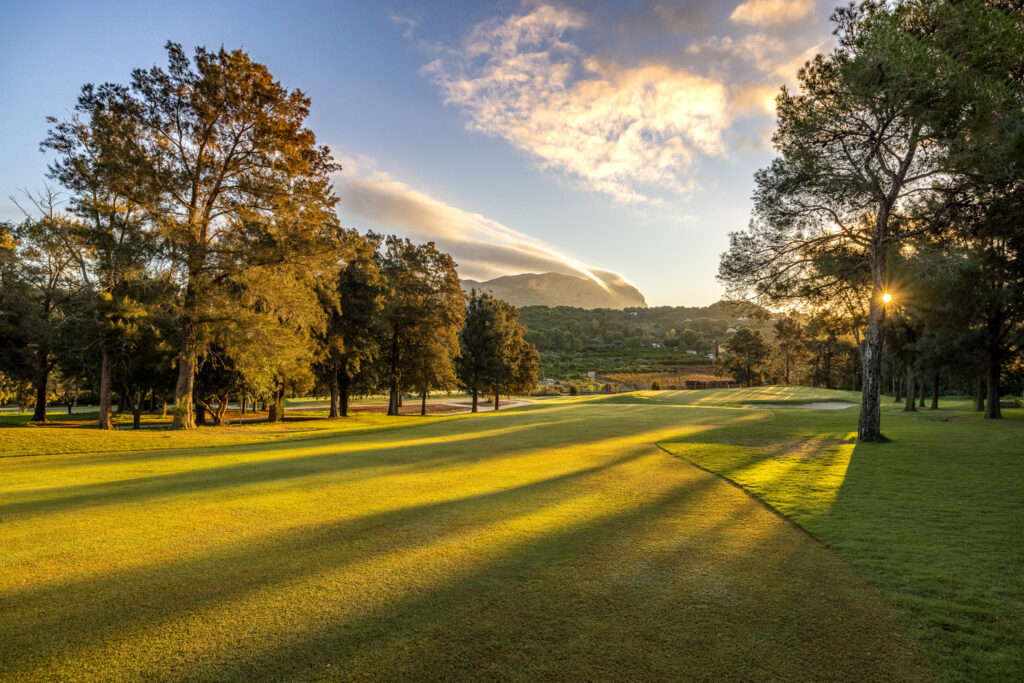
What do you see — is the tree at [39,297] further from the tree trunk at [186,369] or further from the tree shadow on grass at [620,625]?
the tree shadow on grass at [620,625]

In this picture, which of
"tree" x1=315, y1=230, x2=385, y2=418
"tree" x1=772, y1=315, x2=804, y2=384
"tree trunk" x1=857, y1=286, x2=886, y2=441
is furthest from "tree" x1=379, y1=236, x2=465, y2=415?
"tree" x1=772, y1=315, x2=804, y2=384

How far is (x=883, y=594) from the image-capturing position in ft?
13.6

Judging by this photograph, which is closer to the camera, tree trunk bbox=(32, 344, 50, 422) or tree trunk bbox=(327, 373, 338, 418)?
tree trunk bbox=(32, 344, 50, 422)

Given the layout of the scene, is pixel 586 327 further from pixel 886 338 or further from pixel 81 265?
pixel 81 265

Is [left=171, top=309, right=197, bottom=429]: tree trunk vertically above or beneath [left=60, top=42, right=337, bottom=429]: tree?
beneath

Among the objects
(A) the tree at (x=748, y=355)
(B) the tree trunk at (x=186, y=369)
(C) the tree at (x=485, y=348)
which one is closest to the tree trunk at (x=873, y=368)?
(B) the tree trunk at (x=186, y=369)

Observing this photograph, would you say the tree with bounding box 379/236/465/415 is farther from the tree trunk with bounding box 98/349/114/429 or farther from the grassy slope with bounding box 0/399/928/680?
the grassy slope with bounding box 0/399/928/680

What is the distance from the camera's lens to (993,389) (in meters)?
24.0

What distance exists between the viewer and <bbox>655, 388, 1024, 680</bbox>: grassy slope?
3570mm

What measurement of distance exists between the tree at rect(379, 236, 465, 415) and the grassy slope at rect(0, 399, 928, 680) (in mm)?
24037

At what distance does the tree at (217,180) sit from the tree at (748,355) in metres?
66.2

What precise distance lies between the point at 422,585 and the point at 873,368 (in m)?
16.2

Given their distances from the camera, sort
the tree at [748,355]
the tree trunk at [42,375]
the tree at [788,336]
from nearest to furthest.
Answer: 1. the tree trunk at [42,375]
2. the tree at [748,355]
3. the tree at [788,336]

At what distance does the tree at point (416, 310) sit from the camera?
32500 mm
